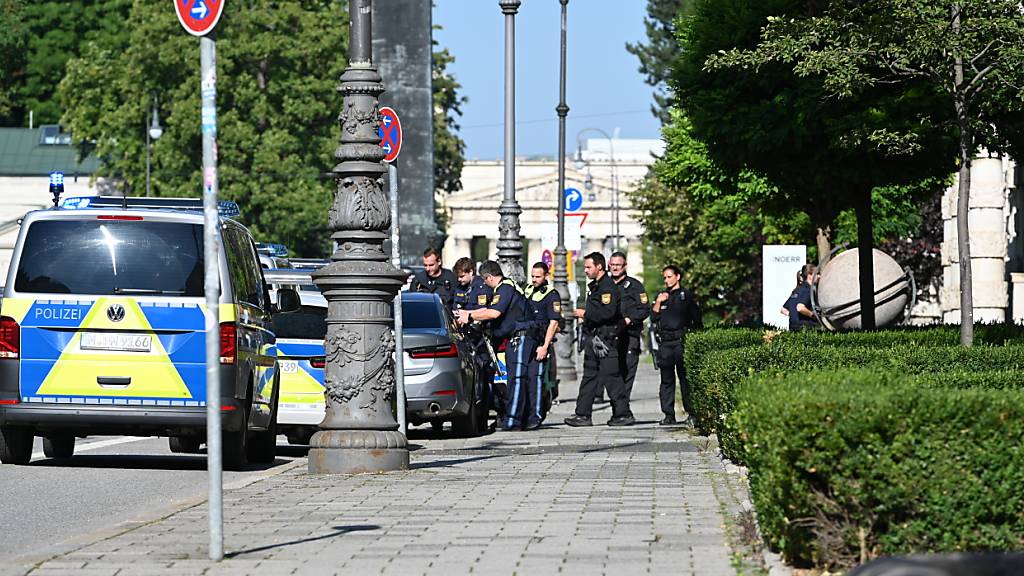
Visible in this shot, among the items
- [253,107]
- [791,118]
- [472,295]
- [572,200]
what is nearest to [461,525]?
[791,118]

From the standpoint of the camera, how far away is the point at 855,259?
27484 millimetres

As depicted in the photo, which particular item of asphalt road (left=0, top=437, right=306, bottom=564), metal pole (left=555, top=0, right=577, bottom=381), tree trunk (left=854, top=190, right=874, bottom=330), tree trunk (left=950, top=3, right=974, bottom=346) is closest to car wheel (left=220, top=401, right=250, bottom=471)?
asphalt road (left=0, top=437, right=306, bottom=564)

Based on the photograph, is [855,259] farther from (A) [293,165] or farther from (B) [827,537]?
(A) [293,165]

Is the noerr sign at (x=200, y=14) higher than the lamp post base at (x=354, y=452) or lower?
higher

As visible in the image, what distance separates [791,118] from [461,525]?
30.8 feet

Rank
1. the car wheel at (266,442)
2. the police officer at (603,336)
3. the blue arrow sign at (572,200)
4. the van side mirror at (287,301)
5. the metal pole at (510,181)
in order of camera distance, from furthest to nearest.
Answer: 1. the blue arrow sign at (572,200)
2. the metal pole at (510,181)
3. the police officer at (603,336)
4. the car wheel at (266,442)
5. the van side mirror at (287,301)

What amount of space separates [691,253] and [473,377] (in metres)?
43.2

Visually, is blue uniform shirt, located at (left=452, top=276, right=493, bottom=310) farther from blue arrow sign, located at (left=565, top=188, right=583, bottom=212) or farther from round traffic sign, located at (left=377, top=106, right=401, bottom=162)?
blue arrow sign, located at (left=565, top=188, right=583, bottom=212)

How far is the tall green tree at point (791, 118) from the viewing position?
17.9 metres

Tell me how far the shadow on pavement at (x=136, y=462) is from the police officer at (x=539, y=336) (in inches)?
169

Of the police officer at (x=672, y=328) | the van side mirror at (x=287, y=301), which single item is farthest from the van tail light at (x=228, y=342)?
the police officer at (x=672, y=328)

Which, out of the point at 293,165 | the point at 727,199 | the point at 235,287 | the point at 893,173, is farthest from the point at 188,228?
the point at 293,165

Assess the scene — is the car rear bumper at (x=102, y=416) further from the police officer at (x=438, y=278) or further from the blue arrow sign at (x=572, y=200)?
the blue arrow sign at (x=572, y=200)

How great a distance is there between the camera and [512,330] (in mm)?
20812
